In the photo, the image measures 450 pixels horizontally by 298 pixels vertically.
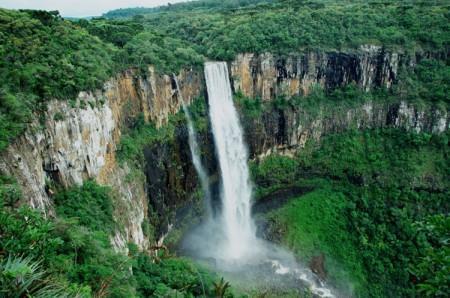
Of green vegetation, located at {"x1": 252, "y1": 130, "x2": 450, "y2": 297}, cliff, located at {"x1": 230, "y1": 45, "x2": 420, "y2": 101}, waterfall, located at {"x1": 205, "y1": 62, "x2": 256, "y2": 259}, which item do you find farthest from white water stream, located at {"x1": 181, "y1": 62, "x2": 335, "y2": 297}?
cliff, located at {"x1": 230, "y1": 45, "x2": 420, "y2": 101}

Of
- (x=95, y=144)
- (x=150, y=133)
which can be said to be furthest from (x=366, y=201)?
(x=95, y=144)

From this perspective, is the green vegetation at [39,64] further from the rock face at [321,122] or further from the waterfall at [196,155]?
the rock face at [321,122]

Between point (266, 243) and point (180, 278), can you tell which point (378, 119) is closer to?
point (266, 243)

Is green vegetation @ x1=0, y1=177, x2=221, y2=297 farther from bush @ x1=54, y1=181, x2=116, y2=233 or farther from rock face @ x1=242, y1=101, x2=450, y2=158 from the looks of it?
rock face @ x1=242, y1=101, x2=450, y2=158

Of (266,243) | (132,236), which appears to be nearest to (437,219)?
(132,236)

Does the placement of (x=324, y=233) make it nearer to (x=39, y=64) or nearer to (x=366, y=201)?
(x=366, y=201)

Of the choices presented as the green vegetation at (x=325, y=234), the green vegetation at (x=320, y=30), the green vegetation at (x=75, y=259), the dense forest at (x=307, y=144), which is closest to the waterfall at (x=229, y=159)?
the dense forest at (x=307, y=144)
